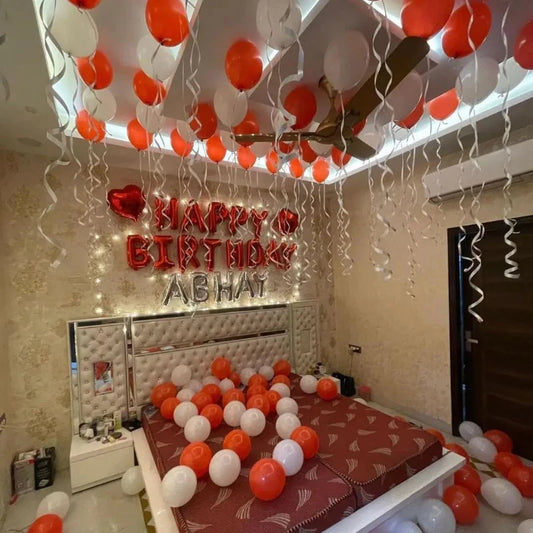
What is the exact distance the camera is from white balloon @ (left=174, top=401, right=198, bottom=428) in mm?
2273

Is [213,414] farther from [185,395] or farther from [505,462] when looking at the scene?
[505,462]

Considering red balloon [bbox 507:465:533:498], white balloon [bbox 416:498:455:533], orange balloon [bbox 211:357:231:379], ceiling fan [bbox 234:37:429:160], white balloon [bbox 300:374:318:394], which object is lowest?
red balloon [bbox 507:465:533:498]

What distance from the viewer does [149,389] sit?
2770 mm

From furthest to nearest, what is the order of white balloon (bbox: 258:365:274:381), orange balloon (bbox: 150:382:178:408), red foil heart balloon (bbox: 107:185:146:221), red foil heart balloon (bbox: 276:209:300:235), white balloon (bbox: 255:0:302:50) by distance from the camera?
red foil heart balloon (bbox: 276:209:300:235), white balloon (bbox: 258:365:274:381), red foil heart balloon (bbox: 107:185:146:221), orange balloon (bbox: 150:382:178:408), white balloon (bbox: 255:0:302:50)

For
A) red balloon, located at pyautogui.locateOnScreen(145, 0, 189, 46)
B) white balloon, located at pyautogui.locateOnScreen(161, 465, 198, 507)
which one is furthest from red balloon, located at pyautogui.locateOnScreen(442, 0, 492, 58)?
white balloon, located at pyautogui.locateOnScreen(161, 465, 198, 507)

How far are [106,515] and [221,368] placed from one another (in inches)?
54.0

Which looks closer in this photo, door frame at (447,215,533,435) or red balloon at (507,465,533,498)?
red balloon at (507,465,533,498)

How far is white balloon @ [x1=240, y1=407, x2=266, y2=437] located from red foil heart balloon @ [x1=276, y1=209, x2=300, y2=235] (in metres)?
2.07

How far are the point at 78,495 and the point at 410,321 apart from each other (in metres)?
3.55

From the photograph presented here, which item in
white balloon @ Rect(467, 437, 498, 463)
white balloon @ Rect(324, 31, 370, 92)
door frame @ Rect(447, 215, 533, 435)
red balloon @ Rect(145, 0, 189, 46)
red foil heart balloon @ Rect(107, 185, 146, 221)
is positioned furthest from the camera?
door frame @ Rect(447, 215, 533, 435)

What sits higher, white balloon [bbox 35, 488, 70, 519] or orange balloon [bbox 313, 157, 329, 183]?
orange balloon [bbox 313, 157, 329, 183]

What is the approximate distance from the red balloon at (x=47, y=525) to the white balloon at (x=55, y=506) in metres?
0.25

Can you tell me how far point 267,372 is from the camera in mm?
3193

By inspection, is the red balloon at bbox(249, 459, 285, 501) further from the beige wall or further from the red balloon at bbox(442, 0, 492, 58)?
the beige wall
